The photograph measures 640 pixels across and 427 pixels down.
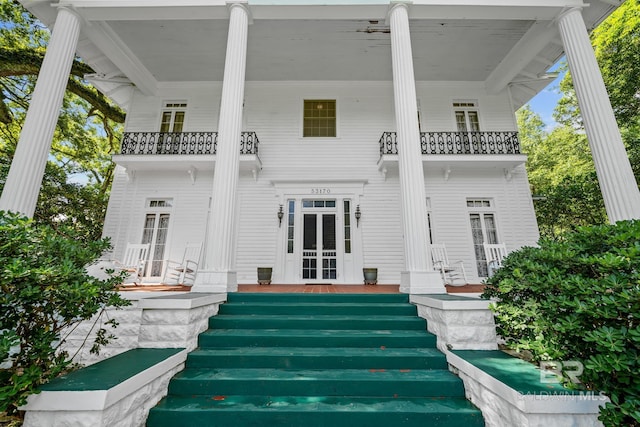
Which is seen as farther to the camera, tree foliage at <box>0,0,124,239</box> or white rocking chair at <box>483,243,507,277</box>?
tree foliage at <box>0,0,124,239</box>

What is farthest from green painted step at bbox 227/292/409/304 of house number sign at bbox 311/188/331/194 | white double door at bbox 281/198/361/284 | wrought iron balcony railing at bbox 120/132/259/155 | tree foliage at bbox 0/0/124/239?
tree foliage at bbox 0/0/124/239

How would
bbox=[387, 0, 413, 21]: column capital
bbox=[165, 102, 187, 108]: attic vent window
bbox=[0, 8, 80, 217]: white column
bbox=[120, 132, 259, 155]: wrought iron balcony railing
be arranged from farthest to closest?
bbox=[165, 102, 187, 108]: attic vent window, bbox=[120, 132, 259, 155]: wrought iron balcony railing, bbox=[387, 0, 413, 21]: column capital, bbox=[0, 8, 80, 217]: white column

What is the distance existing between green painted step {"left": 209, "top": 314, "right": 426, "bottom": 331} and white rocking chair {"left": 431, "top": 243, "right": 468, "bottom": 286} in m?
3.62

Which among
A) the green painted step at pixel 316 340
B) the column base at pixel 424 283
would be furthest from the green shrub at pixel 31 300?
the column base at pixel 424 283

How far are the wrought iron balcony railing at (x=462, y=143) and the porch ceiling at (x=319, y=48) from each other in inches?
81.3

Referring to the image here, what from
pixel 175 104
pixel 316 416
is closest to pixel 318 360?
pixel 316 416

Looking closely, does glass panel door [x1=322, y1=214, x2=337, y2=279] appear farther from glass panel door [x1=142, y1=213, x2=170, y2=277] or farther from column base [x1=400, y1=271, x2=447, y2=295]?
glass panel door [x1=142, y1=213, x2=170, y2=277]

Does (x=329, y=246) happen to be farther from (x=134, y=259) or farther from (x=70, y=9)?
(x=70, y=9)

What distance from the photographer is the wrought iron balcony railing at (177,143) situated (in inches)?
302

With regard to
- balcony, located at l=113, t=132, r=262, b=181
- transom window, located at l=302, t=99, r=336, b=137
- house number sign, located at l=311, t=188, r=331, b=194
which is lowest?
house number sign, located at l=311, t=188, r=331, b=194

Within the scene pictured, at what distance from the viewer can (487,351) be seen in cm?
265

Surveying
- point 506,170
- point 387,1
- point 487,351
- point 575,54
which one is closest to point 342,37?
point 387,1

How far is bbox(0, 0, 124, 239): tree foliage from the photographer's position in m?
7.36

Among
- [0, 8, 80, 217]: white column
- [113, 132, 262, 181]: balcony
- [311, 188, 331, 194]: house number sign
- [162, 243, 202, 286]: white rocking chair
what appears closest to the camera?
[0, 8, 80, 217]: white column
